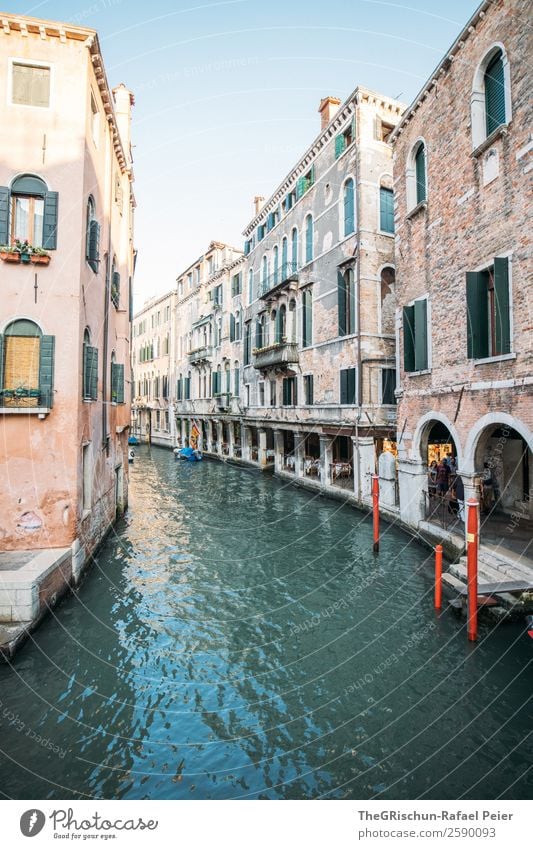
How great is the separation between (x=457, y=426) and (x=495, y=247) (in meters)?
3.79

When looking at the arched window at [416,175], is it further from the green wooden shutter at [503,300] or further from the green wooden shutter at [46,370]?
the green wooden shutter at [46,370]

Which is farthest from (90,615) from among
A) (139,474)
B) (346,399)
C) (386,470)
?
(139,474)

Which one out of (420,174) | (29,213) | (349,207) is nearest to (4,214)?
(29,213)

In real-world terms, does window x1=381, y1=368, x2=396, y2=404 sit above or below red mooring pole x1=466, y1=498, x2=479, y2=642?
above

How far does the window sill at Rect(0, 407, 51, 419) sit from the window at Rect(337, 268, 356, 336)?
1150 centimetres

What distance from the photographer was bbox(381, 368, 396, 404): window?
16156 mm

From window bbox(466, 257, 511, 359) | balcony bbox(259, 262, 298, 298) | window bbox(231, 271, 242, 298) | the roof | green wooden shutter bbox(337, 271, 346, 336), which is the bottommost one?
window bbox(466, 257, 511, 359)

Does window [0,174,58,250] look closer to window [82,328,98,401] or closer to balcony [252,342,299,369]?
window [82,328,98,401]

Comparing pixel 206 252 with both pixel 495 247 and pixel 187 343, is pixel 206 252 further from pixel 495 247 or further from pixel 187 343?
pixel 495 247

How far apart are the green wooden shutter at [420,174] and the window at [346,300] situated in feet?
15.4

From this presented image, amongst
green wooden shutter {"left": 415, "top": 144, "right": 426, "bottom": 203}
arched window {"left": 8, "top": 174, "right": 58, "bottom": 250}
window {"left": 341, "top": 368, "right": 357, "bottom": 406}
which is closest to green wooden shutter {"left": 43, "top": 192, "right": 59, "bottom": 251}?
arched window {"left": 8, "top": 174, "right": 58, "bottom": 250}

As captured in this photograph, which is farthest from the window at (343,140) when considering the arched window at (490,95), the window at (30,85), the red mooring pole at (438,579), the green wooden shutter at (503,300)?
the red mooring pole at (438,579)

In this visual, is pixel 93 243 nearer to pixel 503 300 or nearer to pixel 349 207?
pixel 503 300

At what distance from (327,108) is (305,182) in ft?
10.1
